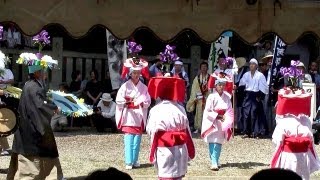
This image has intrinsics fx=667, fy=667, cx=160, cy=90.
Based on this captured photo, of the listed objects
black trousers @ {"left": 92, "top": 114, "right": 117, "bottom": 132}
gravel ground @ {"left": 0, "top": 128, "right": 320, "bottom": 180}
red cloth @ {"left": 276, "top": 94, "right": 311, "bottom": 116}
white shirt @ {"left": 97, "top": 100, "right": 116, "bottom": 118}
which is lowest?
gravel ground @ {"left": 0, "top": 128, "right": 320, "bottom": 180}

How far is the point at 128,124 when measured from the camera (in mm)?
10969

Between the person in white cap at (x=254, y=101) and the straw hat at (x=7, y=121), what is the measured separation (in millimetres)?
8119

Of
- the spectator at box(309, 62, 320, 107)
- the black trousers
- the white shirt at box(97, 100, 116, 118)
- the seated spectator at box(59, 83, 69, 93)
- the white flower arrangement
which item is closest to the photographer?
the white flower arrangement

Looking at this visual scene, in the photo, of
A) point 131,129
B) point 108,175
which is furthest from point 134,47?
point 108,175

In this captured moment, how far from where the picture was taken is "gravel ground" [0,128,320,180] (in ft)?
35.1

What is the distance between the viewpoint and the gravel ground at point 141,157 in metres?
10.7

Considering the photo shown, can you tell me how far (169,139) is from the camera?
8500 mm

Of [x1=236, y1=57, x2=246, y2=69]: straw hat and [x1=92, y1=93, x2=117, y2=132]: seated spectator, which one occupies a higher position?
[x1=236, y1=57, x2=246, y2=69]: straw hat

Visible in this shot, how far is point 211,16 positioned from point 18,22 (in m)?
1.64

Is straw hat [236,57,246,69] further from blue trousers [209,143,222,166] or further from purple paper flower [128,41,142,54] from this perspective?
blue trousers [209,143,222,166]

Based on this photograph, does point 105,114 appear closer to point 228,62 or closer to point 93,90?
point 93,90

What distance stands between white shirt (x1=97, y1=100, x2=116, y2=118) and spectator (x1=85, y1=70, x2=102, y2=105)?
1.25 ft

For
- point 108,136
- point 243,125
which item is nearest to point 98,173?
point 108,136

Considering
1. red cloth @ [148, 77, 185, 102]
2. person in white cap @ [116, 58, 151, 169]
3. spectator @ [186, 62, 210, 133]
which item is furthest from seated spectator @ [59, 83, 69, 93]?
red cloth @ [148, 77, 185, 102]
